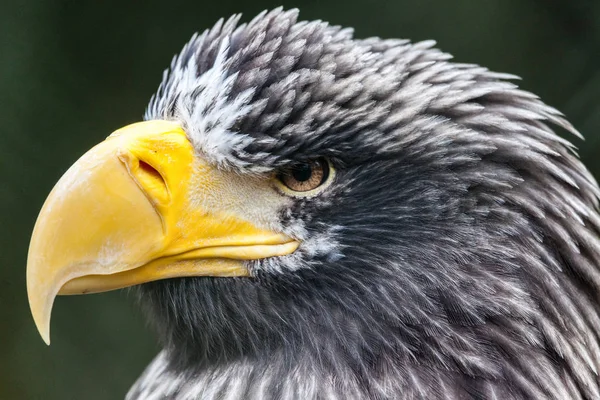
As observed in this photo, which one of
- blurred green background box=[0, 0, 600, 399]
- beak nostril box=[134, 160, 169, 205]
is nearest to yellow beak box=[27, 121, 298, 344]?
beak nostril box=[134, 160, 169, 205]

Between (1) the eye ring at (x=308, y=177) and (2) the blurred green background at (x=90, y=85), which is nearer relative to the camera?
(1) the eye ring at (x=308, y=177)

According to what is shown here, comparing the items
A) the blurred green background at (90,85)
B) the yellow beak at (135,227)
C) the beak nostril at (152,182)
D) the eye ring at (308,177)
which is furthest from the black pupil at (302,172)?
the blurred green background at (90,85)

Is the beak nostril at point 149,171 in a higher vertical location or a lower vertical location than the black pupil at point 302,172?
lower

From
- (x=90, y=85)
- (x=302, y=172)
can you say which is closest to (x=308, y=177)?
(x=302, y=172)

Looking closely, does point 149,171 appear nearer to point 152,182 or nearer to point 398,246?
point 152,182

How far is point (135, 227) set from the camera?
1670mm

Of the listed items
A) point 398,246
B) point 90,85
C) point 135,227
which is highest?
point 398,246

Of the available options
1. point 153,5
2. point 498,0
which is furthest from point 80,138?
point 498,0

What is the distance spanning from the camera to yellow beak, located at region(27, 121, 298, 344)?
165cm

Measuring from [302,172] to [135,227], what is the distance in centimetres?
36

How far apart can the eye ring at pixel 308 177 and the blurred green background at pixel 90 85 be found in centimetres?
178

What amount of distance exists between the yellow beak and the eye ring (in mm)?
102

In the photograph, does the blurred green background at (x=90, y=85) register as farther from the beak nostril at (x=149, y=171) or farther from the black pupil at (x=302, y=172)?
the beak nostril at (x=149, y=171)

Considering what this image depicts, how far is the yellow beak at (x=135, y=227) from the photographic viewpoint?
1.65 metres
